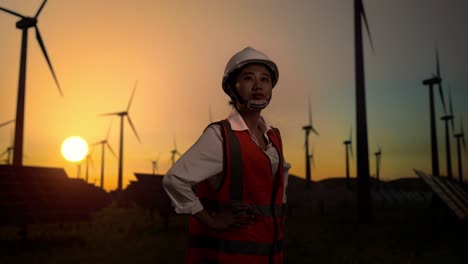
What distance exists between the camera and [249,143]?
260 cm

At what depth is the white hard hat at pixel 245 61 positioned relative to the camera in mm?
2791

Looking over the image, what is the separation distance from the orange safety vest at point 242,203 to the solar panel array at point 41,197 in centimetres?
1090

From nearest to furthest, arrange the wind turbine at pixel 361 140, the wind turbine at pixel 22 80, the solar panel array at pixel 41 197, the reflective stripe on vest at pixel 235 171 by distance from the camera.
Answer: the reflective stripe on vest at pixel 235 171 < the solar panel array at pixel 41 197 < the wind turbine at pixel 361 140 < the wind turbine at pixel 22 80

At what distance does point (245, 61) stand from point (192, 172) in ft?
2.52

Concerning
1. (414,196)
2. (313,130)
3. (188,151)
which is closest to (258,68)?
(188,151)

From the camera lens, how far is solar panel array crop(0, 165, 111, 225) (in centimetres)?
1218

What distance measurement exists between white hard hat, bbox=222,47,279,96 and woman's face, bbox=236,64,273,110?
0.04 meters

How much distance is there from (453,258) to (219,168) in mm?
10108

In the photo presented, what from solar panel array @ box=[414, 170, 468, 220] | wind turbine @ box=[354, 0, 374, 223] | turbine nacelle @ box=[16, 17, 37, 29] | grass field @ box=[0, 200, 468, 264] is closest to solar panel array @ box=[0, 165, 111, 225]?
grass field @ box=[0, 200, 468, 264]

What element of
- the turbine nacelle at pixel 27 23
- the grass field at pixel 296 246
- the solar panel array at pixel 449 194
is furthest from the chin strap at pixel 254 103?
the turbine nacelle at pixel 27 23

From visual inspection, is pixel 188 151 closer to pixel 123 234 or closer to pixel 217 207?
pixel 217 207

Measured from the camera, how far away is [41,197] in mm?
13102

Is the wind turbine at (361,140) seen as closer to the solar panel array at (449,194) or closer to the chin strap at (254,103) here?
the solar panel array at (449,194)

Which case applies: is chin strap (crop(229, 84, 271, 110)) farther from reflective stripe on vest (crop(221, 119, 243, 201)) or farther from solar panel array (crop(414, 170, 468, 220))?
solar panel array (crop(414, 170, 468, 220))
